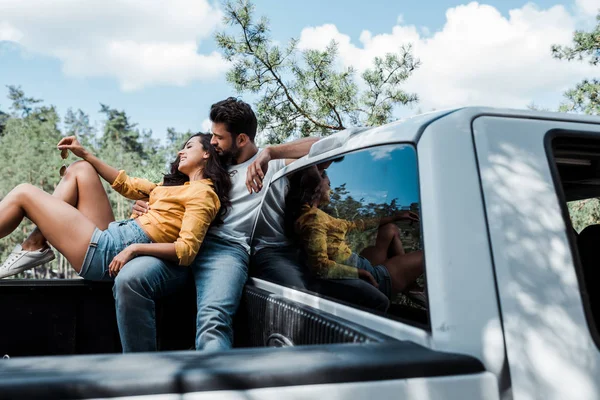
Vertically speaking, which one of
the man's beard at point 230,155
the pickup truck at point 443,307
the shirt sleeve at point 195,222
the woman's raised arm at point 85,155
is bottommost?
the pickup truck at point 443,307

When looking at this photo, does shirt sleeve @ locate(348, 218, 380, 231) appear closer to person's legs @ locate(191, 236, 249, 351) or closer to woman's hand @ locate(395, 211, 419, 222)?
woman's hand @ locate(395, 211, 419, 222)

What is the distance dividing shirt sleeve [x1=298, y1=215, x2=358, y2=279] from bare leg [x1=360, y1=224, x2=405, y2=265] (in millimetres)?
105

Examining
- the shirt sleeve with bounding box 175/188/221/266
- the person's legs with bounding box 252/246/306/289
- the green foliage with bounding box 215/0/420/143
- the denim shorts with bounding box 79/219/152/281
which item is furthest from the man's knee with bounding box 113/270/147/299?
the green foliage with bounding box 215/0/420/143

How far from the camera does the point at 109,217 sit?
3.26 m

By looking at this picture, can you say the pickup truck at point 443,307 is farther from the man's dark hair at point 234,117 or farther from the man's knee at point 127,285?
the man's dark hair at point 234,117

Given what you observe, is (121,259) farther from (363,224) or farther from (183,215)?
(363,224)

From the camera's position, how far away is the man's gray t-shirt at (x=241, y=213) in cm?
296

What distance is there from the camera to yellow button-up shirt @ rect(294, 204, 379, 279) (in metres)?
1.89

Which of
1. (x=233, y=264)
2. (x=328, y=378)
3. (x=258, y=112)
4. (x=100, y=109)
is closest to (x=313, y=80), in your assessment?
(x=258, y=112)

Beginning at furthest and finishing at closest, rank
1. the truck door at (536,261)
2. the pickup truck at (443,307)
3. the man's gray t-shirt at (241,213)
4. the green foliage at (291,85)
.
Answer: the green foliage at (291,85), the man's gray t-shirt at (241,213), the truck door at (536,261), the pickup truck at (443,307)

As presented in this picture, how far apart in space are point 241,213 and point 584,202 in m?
1.57

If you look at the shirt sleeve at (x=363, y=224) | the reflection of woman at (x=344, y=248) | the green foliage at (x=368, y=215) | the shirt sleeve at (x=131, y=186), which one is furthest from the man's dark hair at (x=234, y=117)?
the shirt sleeve at (x=363, y=224)

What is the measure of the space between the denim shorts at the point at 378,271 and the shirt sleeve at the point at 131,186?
1.92 meters

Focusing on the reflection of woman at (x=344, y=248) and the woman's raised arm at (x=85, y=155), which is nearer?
the reflection of woman at (x=344, y=248)
